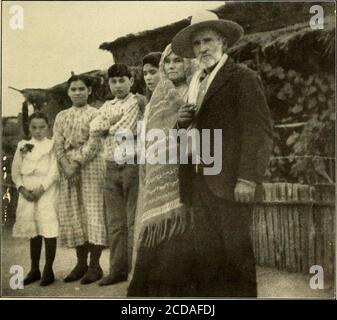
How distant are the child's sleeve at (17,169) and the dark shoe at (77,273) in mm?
614

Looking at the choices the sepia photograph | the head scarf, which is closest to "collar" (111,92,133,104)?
the sepia photograph

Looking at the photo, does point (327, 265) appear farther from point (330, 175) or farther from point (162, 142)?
point (162, 142)

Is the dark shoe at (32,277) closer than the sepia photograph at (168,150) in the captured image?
No

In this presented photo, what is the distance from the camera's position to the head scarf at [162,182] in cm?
324

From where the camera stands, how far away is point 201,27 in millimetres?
3238

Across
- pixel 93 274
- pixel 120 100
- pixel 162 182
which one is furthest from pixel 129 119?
pixel 93 274

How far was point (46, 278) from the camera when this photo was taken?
3301 mm

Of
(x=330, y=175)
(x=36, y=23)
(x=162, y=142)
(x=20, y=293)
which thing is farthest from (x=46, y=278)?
(x=330, y=175)

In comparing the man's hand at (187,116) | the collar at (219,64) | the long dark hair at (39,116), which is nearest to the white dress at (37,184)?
the long dark hair at (39,116)

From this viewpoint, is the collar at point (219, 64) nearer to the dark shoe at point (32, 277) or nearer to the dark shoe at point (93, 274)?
the dark shoe at point (93, 274)

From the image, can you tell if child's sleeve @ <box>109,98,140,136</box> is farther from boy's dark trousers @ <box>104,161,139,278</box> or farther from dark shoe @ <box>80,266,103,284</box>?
dark shoe @ <box>80,266,103,284</box>

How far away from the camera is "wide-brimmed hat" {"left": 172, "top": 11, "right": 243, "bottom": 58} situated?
323 centimetres

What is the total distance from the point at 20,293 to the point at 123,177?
0.96 metres

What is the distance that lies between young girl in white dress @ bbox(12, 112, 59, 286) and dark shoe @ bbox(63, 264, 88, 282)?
0.63 ft
